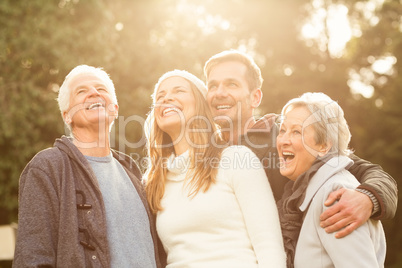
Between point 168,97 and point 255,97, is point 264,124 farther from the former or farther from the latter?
point 168,97

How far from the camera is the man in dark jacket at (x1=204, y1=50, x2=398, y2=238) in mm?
2514

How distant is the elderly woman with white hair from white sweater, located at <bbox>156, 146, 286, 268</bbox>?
12cm

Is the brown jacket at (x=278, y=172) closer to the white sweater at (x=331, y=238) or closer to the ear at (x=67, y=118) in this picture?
the white sweater at (x=331, y=238)

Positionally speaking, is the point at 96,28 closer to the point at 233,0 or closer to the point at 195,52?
the point at 195,52

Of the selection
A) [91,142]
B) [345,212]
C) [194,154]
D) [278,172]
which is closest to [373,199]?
[345,212]

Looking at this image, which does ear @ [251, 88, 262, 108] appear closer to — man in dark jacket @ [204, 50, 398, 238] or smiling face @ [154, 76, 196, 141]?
man in dark jacket @ [204, 50, 398, 238]

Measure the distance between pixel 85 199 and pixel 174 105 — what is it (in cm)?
89

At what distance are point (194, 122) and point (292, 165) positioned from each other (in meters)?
0.72

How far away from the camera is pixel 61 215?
262cm

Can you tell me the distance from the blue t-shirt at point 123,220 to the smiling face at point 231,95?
886 mm

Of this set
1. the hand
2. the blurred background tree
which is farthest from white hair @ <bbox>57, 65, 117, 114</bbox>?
the blurred background tree

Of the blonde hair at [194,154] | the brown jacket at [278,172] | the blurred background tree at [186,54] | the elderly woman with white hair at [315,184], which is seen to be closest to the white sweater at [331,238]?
the elderly woman with white hair at [315,184]

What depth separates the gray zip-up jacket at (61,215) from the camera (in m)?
2.53

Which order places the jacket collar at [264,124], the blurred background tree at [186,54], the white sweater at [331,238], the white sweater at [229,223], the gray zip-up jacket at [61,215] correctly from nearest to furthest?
1. the white sweater at [331,238]
2. the gray zip-up jacket at [61,215]
3. the white sweater at [229,223]
4. the jacket collar at [264,124]
5. the blurred background tree at [186,54]
